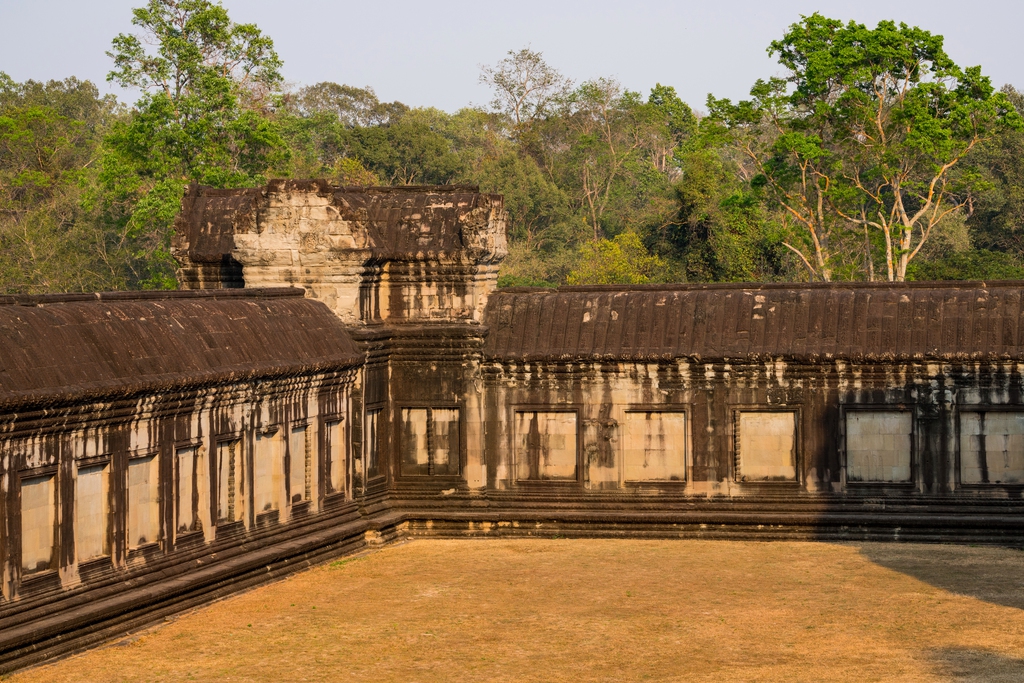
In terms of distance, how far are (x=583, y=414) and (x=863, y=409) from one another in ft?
16.1

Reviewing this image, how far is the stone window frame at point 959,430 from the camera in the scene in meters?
24.6

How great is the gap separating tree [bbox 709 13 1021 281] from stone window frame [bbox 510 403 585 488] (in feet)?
82.9

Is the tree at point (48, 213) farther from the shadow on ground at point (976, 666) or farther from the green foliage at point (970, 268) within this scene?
the shadow on ground at point (976, 666)

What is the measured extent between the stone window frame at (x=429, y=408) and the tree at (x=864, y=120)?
85.2ft

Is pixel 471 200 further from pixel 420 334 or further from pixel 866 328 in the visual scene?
pixel 866 328

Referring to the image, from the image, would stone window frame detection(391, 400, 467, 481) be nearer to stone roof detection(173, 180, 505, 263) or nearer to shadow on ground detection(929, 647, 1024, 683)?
stone roof detection(173, 180, 505, 263)

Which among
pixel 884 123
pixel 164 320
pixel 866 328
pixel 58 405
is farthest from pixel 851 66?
pixel 58 405

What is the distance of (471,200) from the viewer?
25.9 metres

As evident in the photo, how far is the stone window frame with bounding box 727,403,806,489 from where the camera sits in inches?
995

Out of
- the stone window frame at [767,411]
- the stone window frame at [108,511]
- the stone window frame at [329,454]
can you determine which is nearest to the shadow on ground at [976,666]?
the stone window frame at [767,411]

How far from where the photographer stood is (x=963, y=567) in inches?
890

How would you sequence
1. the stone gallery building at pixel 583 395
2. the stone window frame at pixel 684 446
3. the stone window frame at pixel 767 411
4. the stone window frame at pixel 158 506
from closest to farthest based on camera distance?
the stone window frame at pixel 158 506, the stone gallery building at pixel 583 395, the stone window frame at pixel 767 411, the stone window frame at pixel 684 446

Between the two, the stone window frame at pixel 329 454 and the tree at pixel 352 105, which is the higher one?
the tree at pixel 352 105

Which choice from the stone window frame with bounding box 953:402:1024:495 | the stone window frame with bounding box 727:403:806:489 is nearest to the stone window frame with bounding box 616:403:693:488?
the stone window frame with bounding box 727:403:806:489
